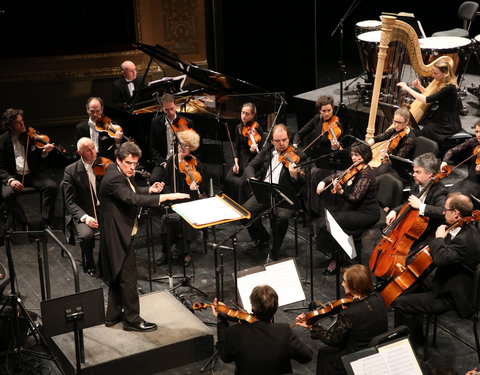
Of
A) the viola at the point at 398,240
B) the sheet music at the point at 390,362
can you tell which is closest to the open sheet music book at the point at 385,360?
the sheet music at the point at 390,362

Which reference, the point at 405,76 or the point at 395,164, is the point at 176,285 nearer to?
the point at 395,164

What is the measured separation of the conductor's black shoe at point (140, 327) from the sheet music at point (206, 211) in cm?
84

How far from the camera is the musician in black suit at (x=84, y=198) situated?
6727 millimetres

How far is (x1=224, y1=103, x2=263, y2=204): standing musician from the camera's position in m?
7.79

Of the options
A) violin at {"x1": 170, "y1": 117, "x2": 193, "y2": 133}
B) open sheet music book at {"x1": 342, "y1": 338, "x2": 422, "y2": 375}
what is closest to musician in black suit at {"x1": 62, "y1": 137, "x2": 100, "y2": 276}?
violin at {"x1": 170, "y1": 117, "x2": 193, "y2": 133}

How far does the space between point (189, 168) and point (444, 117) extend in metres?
2.93

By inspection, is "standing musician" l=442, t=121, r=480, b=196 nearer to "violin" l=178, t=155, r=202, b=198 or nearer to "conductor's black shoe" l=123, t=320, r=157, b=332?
"violin" l=178, t=155, r=202, b=198

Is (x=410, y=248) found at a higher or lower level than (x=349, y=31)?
lower

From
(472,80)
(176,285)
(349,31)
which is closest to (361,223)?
(176,285)

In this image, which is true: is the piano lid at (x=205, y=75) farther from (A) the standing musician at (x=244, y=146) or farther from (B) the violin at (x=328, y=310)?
(B) the violin at (x=328, y=310)

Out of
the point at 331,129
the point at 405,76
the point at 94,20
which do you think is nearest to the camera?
the point at 331,129

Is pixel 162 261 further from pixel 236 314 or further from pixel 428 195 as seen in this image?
pixel 236 314

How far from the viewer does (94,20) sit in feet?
35.5

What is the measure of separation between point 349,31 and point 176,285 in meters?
8.92
